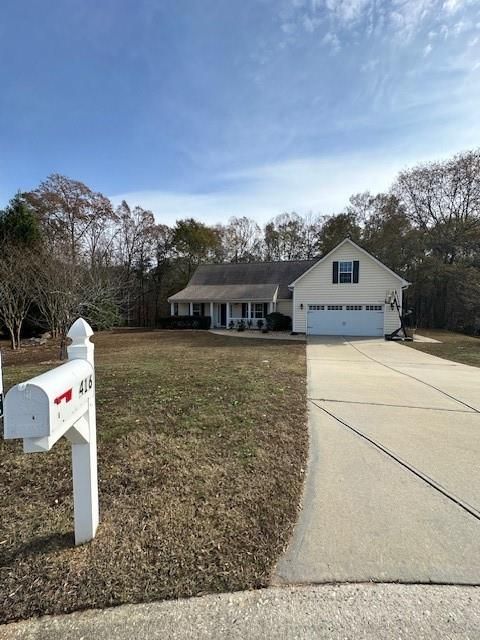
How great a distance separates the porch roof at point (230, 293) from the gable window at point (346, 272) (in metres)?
5.04

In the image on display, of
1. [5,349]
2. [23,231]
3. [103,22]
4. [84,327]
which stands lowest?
[5,349]

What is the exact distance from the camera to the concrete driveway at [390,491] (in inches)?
81.7

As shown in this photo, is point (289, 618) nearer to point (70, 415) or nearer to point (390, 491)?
point (70, 415)

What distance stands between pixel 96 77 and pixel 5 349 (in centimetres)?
1179

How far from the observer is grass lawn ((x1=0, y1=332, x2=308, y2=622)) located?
6.15 ft

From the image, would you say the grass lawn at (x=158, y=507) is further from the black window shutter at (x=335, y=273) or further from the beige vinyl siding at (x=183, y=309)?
the beige vinyl siding at (x=183, y=309)

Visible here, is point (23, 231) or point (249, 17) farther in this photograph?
point (23, 231)

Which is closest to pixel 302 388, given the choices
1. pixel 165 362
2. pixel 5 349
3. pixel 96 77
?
pixel 165 362

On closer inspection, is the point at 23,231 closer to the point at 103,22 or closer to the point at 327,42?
the point at 103,22

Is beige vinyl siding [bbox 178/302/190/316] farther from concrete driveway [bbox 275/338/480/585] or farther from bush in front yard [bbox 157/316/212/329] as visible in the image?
concrete driveway [bbox 275/338/480/585]

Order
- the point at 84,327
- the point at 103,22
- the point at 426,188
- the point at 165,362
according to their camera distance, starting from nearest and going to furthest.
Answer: the point at 84,327 → the point at 103,22 → the point at 165,362 → the point at 426,188

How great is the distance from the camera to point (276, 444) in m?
3.83

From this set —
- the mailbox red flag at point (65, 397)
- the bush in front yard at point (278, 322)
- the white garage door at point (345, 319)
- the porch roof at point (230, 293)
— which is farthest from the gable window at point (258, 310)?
the mailbox red flag at point (65, 397)

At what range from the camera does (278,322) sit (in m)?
22.3
